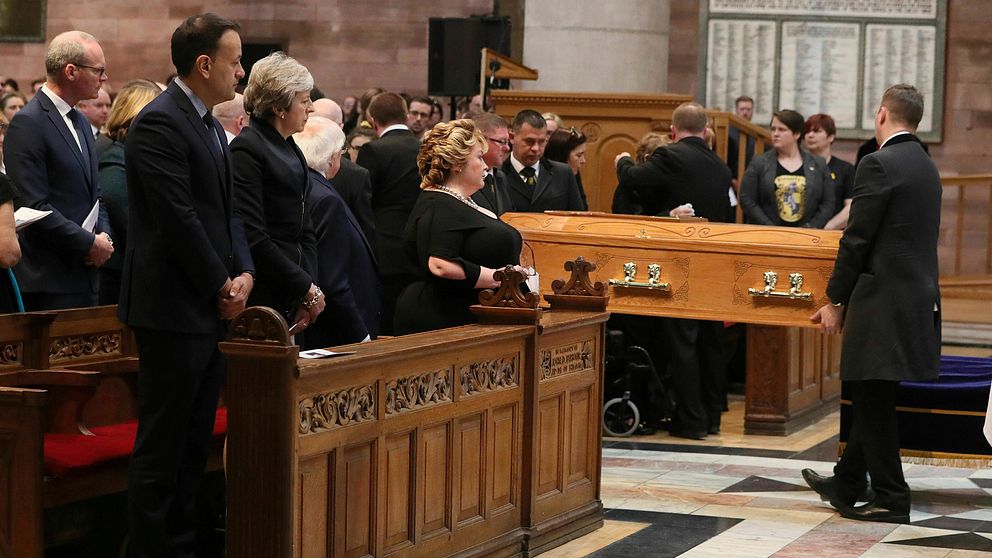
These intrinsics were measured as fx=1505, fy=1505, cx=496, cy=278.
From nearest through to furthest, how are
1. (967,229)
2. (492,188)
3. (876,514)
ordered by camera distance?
(876,514) → (492,188) → (967,229)

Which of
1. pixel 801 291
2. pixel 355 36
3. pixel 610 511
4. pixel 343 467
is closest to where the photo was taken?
pixel 343 467

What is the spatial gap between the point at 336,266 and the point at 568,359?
0.91 meters

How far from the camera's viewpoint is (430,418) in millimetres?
4500

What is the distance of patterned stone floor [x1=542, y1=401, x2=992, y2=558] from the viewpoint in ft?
18.0

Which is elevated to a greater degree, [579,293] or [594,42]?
[594,42]

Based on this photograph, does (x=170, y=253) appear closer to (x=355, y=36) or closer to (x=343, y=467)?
(x=343, y=467)

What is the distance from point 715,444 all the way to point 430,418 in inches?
142

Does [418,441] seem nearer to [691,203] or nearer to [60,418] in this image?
[60,418]

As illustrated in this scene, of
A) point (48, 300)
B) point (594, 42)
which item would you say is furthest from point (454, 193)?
point (594, 42)

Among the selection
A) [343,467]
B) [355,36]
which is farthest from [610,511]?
[355,36]

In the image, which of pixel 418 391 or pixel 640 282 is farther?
pixel 640 282

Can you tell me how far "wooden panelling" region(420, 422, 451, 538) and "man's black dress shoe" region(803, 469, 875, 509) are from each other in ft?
7.02

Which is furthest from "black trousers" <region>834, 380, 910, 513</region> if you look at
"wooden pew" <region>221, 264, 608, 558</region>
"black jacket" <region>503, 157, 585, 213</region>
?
"black jacket" <region>503, 157, 585, 213</region>

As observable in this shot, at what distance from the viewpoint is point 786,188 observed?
29.4 ft
